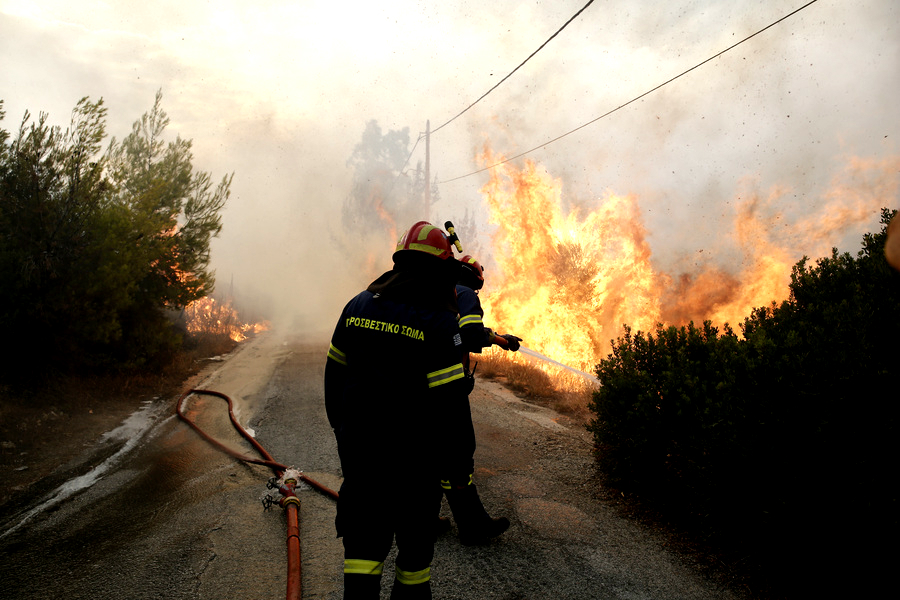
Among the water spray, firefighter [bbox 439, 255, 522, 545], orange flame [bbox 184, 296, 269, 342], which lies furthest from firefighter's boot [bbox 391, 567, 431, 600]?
orange flame [bbox 184, 296, 269, 342]

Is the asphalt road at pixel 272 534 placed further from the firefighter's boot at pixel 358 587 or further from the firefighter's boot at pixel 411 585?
the firefighter's boot at pixel 358 587

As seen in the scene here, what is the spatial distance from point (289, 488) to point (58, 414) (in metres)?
5.49

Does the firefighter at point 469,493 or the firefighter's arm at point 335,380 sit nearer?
the firefighter's arm at point 335,380

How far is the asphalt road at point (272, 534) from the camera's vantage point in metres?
2.90

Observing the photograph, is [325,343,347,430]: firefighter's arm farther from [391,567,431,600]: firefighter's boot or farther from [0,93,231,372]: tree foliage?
[0,93,231,372]: tree foliage

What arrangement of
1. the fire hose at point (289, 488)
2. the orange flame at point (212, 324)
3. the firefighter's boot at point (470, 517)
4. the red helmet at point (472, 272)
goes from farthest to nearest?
the orange flame at point (212, 324) < the red helmet at point (472, 272) < the firefighter's boot at point (470, 517) < the fire hose at point (289, 488)

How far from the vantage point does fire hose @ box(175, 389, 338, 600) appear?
281 centimetres

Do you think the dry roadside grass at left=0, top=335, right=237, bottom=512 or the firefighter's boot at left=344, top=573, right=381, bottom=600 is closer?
the firefighter's boot at left=344, top=573, right=381, bottom=600

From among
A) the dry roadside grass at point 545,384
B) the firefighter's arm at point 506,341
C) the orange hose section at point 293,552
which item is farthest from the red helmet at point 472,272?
the dry roadside grass at point 545,384

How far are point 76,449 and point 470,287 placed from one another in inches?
230

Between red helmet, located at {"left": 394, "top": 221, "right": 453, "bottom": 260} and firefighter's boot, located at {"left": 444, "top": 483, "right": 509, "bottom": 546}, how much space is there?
1761mm

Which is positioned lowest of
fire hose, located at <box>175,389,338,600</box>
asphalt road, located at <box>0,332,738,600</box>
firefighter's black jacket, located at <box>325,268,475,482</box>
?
asphalt road, located at <box>0,332,738,600</box>

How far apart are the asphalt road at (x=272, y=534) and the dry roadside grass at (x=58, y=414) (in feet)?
1.69

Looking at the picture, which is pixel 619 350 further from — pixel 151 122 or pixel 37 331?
pixel 151 122
